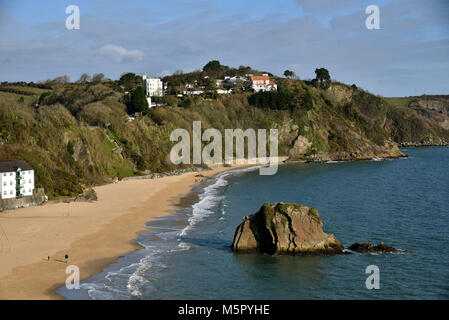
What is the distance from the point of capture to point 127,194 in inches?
2496

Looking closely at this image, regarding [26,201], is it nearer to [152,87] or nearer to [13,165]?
[13,165]

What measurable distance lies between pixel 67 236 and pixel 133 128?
5546 cm

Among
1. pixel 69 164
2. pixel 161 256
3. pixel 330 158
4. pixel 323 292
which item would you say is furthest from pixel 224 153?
pixel 323 292

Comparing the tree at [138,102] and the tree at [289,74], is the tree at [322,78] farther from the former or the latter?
the tree at [138,102]

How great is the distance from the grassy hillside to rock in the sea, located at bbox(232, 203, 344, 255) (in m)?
30.7

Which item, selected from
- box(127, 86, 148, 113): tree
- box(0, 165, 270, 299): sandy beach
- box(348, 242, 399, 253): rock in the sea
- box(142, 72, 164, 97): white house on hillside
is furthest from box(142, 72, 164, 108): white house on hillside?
box(348, 242, 399, 253): rock in the sea

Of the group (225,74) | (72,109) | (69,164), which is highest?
(225,74)

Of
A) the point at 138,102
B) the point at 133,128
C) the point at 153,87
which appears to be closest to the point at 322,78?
the point at 153,87

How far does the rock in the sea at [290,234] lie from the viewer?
35281mm

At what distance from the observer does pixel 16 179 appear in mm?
50719

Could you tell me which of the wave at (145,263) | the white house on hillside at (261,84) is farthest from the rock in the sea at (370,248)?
the white house on hillside at (261,84)

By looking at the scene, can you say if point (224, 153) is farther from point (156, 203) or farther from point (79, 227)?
point (79, 227)
